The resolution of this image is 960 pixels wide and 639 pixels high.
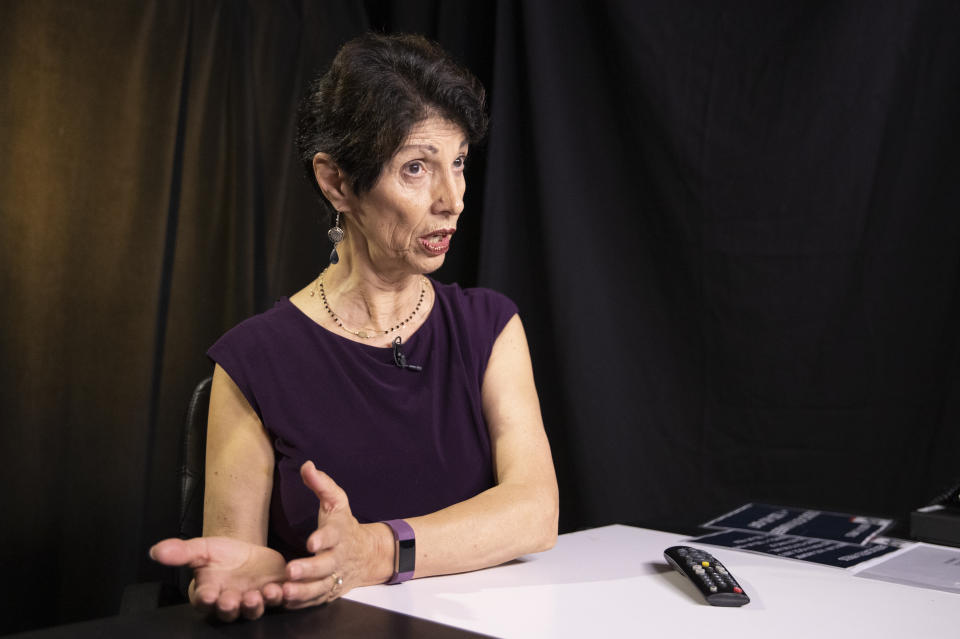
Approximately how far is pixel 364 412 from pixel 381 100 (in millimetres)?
570

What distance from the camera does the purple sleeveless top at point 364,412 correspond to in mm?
1531

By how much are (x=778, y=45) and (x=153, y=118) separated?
5.89ft

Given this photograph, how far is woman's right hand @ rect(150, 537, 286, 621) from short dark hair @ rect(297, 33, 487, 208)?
72 centimetres

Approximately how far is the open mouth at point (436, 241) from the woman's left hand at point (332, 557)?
569mm

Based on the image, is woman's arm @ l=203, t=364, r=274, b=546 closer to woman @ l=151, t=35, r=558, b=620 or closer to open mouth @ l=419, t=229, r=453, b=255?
woman @ l=151, t=35, r=558, b=620

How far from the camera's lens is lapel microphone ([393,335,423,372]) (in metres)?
1.66

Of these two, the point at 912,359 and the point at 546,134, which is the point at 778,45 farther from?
the point at 912,359

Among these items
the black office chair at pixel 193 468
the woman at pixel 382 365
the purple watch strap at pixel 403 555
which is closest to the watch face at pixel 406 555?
the purple watch strap at pixel 403 555

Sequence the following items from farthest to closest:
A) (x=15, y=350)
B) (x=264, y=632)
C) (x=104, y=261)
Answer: (x=104, y=261)
(x=15, y=350)
(x=264, y=632)

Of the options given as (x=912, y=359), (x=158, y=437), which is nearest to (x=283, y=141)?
(x=158, y=437)

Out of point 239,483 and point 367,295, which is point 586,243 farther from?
point 239,483

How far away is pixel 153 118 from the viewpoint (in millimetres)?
2441

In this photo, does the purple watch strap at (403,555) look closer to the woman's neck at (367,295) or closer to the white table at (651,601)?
the white table at (651,601)

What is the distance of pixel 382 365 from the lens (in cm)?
165
